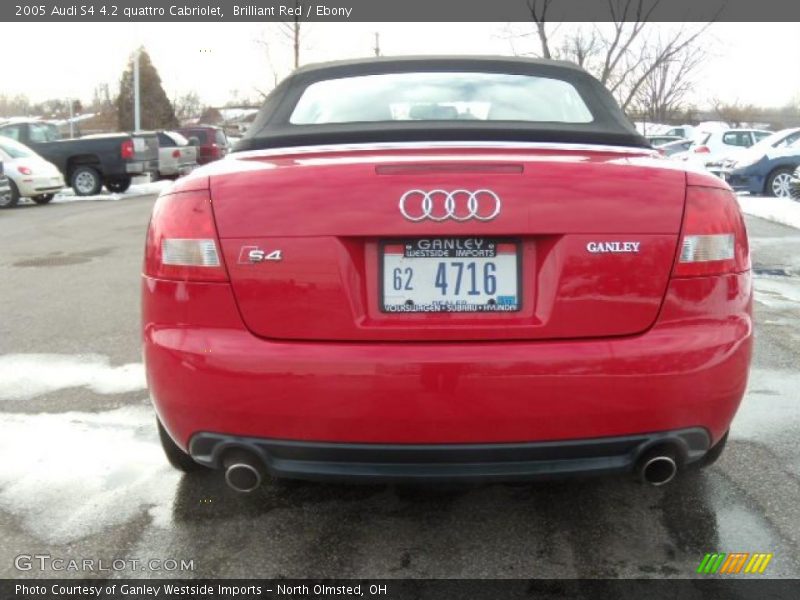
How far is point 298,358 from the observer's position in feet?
7.06

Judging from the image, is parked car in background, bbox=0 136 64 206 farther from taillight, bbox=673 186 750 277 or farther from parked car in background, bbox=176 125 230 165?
taillight, bbox=673 186 750 277

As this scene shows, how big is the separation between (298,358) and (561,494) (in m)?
1.30

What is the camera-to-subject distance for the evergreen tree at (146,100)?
46.9 metres

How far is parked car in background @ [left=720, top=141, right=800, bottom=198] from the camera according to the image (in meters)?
16.8

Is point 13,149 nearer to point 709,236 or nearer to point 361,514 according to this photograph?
point 361,514

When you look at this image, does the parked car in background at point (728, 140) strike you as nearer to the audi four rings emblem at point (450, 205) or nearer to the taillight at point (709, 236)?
the taillight at point (709, 236)

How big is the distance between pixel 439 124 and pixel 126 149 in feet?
58.2

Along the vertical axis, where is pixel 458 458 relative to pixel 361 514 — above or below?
above

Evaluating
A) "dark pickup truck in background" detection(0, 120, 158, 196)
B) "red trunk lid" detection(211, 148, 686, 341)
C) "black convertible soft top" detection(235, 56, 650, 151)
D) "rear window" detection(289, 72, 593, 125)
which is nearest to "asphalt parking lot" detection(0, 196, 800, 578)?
"red trunk lid" detection(211, 148, 686, 341)

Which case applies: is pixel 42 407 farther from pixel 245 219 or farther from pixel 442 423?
pixel 442 423

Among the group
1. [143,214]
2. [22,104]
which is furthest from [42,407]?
[22,104]

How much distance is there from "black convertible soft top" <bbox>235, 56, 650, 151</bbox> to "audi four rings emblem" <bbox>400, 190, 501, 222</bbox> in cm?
67

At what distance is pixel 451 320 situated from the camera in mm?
2166

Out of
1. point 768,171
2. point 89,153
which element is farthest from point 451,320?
point 89,153
